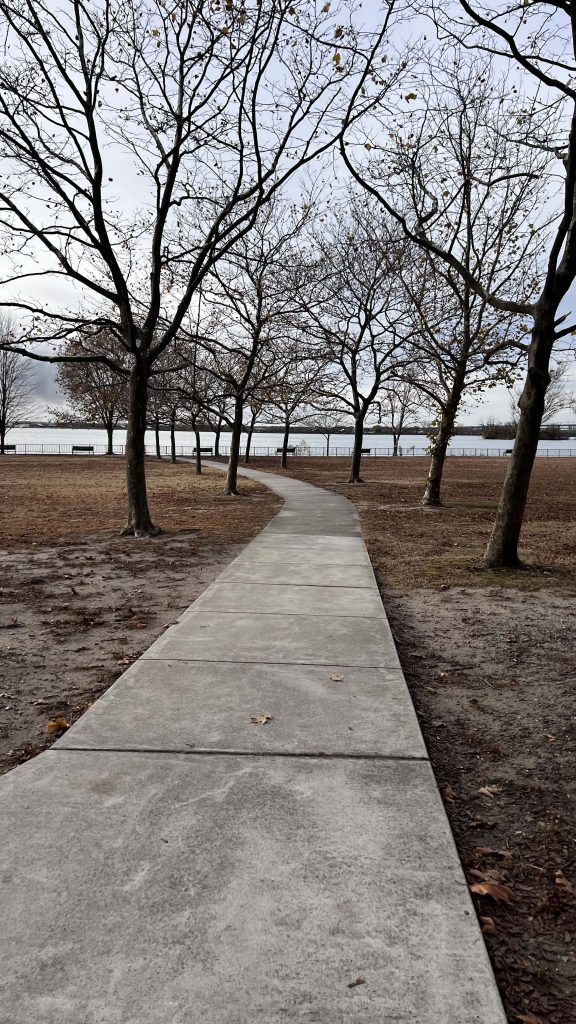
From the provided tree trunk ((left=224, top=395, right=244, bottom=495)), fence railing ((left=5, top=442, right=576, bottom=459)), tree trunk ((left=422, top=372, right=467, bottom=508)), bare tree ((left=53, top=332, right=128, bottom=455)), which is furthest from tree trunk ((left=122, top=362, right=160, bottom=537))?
fence railing ((left=5, top=442, right=576, bottom=459))

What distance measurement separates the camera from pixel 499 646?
18.7ft

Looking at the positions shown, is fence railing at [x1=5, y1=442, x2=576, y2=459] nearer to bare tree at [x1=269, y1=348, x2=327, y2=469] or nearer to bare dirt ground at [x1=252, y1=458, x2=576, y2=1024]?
bare tree at [x1=269, y1=348, x2=327, y2=469]

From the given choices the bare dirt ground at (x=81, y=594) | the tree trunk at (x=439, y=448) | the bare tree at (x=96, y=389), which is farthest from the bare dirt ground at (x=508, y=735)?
the bare tree at (x=96, y=389)

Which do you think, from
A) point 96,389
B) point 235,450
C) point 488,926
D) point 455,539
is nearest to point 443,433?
point 455,539

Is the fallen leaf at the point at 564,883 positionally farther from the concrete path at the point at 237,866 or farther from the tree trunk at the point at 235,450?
the tree trunk at the point at 235,450

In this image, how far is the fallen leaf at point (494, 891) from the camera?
2.43 meters

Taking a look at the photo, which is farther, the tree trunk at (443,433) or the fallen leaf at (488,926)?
the tree trunk at (443,433)

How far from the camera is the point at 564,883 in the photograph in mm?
2551

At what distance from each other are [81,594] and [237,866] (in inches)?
215

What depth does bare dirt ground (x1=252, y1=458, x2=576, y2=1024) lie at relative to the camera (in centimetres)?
226

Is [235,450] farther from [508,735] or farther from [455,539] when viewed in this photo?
[508,735]

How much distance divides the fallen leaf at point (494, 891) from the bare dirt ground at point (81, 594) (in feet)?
7.84

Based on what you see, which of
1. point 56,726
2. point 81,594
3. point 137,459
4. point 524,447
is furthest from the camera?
point 137,459

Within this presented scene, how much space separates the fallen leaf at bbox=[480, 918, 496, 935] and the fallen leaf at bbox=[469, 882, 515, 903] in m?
0.13
